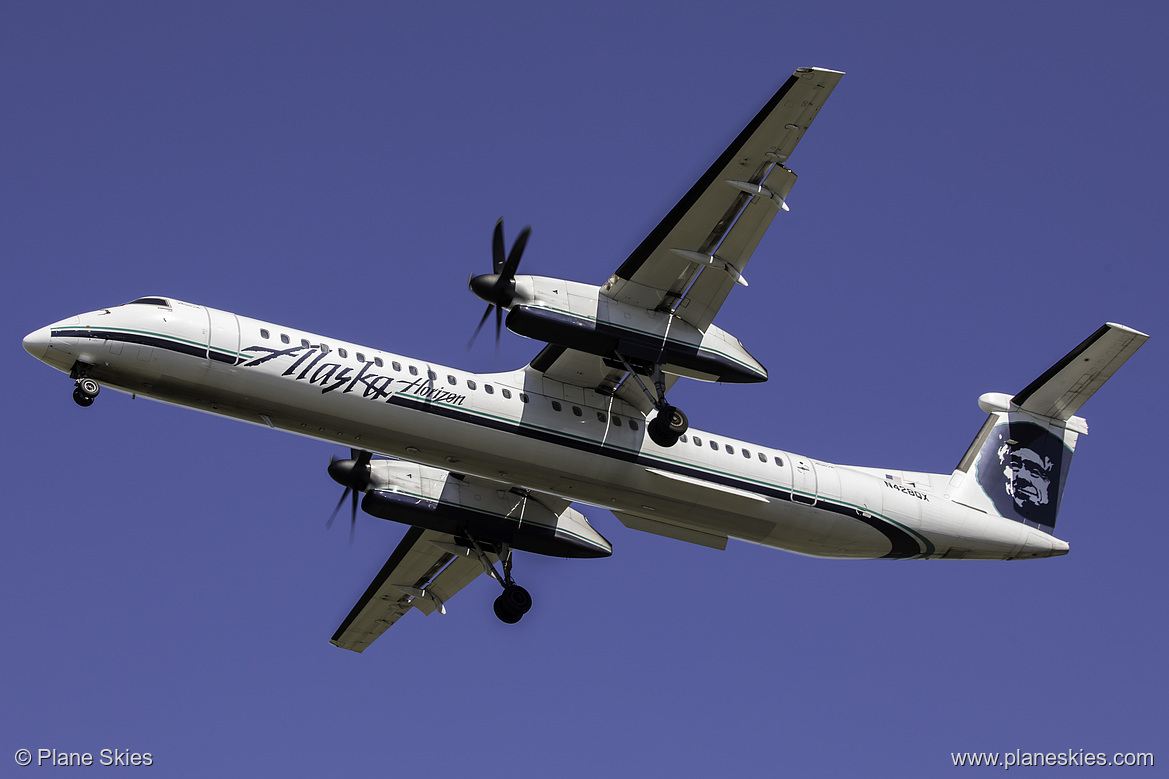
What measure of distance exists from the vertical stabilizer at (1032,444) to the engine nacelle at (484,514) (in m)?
7.60

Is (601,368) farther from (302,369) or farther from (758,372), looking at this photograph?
(302,369)

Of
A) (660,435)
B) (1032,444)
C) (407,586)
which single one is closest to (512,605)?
(407,586)

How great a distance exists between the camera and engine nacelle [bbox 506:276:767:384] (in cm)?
1908

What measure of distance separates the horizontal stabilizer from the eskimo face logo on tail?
518mm

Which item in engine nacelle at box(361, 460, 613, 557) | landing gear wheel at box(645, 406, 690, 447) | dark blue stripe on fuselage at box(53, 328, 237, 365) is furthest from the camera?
engine nacelle at box(361, 460, 613, 557)

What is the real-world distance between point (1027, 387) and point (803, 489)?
20.4 feet

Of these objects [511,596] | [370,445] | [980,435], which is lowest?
[511,596]

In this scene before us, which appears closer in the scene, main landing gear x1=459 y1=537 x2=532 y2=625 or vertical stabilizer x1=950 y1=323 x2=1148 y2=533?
main landing gear x1=459 y1=537 x2=532 y2=625

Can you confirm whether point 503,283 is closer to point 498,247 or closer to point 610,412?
point 498,247

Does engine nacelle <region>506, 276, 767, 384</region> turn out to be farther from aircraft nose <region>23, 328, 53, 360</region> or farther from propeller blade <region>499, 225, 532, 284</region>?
aircraft nose <region>23, 328, 53, 360</region>

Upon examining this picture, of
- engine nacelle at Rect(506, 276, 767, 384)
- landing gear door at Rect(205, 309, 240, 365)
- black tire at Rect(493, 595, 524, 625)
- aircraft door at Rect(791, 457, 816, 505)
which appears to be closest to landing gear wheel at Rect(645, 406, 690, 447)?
engine nacelle at Rect(506, 276, 767, 384)

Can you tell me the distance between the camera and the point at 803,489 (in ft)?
72.6

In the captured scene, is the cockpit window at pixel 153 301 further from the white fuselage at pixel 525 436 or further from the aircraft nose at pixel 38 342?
the aircraft nose at pixel 38 342

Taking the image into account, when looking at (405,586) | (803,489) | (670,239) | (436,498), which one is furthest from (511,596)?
(670,239)
